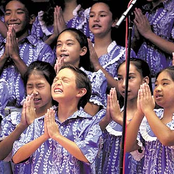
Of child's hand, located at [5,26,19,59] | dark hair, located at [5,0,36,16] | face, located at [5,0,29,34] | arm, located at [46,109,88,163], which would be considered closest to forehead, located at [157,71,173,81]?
arm, located at [46,109,88,163]

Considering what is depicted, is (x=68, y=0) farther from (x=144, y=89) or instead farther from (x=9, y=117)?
(x=144, y=89)

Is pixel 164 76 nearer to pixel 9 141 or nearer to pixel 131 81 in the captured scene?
pixel 131 81

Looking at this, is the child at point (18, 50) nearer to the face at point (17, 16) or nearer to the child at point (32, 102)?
the face at point (17, 16)

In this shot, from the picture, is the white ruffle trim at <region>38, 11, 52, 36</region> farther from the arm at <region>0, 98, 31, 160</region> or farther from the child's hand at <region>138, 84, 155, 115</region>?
the child's hand at <region>138, 84, 155, 115</region>

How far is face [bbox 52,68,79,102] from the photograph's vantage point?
138 inches

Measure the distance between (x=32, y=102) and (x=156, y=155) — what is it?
77 centimetres

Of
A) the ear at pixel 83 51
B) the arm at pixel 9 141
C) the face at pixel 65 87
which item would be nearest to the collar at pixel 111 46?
the ear at pixel 83 51

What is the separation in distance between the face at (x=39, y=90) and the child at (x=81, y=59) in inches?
4.9

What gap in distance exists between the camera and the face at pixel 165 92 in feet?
11.5

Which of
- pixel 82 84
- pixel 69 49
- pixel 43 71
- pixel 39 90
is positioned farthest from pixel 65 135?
pixel 69 49

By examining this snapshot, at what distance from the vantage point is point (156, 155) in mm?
3457

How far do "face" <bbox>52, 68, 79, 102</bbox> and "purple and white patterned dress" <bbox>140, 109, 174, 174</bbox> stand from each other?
1.46 ft

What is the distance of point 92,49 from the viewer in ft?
14.0

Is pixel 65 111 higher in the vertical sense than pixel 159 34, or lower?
lower
